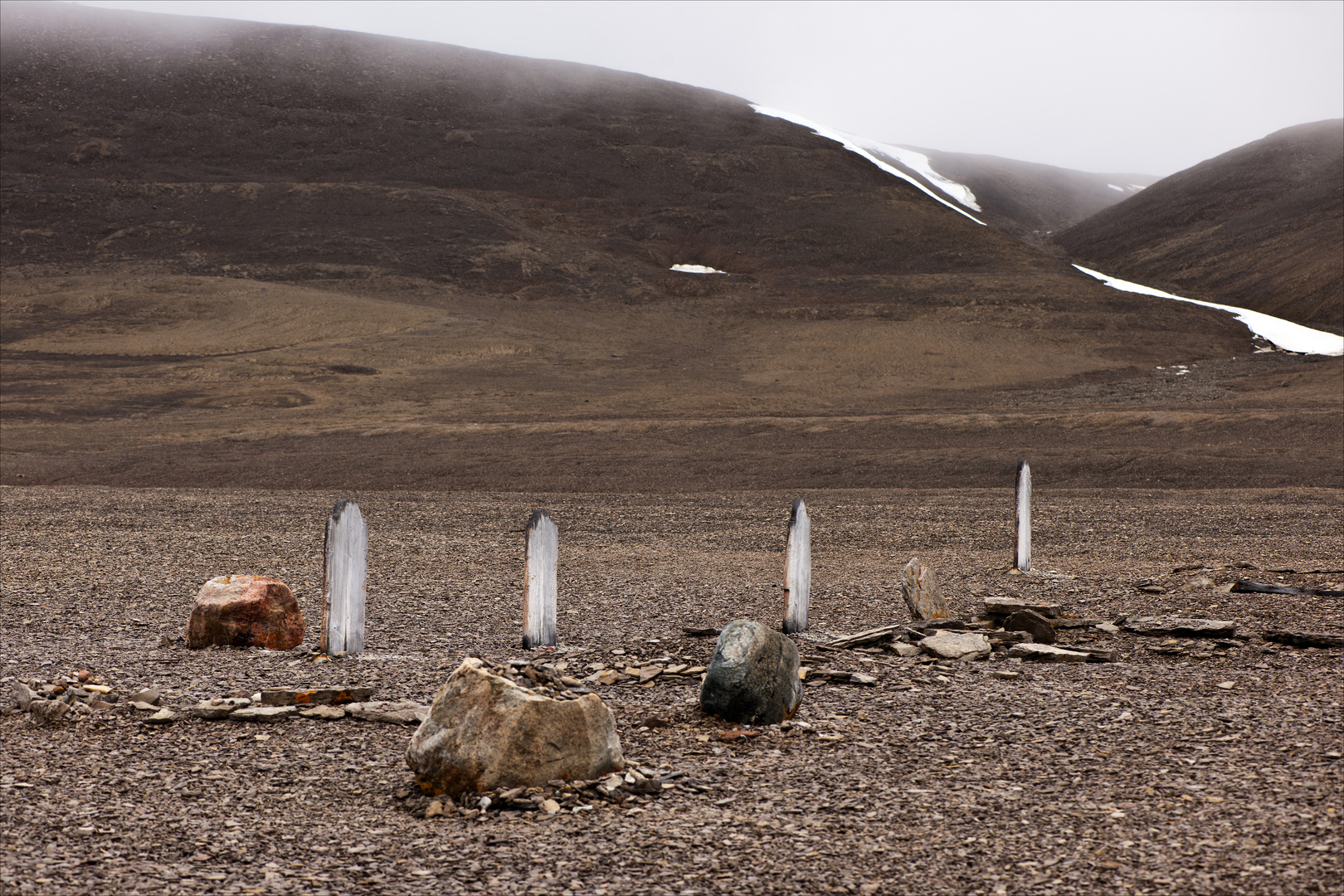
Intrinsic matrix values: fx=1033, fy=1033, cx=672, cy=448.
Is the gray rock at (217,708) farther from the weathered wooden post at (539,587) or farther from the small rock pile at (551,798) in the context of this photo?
the weathered wooden post at (539,587)

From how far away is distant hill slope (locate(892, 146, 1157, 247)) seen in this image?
4670 inches

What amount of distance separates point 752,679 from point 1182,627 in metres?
4.22

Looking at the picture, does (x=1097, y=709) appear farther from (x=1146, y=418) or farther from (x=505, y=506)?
(x=1146, y=418)

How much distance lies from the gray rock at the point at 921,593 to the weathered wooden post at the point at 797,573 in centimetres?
103

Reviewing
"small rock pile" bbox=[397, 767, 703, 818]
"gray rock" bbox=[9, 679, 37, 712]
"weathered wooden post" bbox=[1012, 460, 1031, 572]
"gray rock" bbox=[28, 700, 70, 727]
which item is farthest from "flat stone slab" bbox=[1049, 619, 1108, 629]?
"gray rock" bbox=[9, 679, 37, 712]

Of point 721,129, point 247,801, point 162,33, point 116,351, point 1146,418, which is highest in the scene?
point 162,33

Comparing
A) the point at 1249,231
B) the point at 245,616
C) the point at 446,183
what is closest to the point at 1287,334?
the point at 1249,231

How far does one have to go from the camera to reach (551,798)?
194 inches

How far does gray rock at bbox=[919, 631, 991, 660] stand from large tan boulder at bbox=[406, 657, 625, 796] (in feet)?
11.5

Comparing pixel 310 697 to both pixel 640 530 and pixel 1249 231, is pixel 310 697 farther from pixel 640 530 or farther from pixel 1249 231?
pixel 1249 231

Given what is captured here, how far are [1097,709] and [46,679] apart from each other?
6.92 meters

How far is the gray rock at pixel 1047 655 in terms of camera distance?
7.73 m

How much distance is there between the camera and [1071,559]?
13250mm

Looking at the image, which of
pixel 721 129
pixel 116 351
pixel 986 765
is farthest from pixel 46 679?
pixel 721 129
